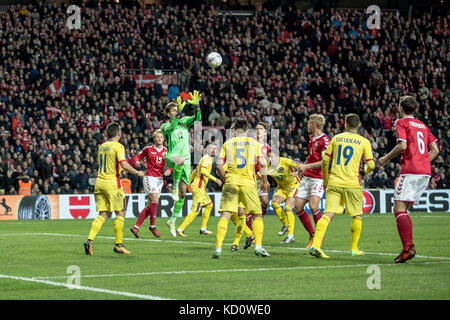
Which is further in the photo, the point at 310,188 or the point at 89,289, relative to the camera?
the point at 310,188

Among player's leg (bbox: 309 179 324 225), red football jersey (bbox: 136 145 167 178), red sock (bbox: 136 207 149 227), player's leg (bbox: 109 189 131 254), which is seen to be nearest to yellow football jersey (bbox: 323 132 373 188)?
player's leg (bbox: 309 179 324 225)

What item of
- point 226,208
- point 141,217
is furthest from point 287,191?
point 226,208

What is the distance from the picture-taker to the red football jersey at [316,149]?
549 inches

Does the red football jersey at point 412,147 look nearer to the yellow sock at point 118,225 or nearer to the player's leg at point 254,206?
the player's leg at point 254,206

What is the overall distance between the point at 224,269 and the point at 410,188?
3062 millimetres

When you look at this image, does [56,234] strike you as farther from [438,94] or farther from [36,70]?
[438,94]

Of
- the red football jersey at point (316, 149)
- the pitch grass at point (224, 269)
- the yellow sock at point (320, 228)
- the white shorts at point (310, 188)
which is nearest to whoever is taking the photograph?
the pitch grass at point (224, 269)

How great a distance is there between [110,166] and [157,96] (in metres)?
19.2

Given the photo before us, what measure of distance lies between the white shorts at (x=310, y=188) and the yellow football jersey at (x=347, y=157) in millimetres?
1896

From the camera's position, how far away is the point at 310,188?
563 inches

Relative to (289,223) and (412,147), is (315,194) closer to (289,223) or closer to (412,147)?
(289,223)

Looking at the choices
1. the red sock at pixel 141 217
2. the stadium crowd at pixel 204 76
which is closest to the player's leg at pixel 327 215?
the red sock at pixel 141 217

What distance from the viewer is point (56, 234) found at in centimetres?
1877

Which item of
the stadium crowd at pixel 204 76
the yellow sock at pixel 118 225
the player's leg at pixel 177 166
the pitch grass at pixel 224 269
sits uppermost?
the stadium crowd at pixel 204 76
